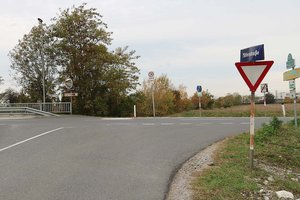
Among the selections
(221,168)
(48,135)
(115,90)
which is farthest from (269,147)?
(115,90)

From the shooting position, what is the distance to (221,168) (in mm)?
8008

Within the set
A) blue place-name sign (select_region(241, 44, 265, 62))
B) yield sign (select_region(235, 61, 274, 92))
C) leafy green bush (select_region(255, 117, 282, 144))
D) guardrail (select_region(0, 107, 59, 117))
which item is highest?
blue place-name sign (select_region(241, 44, 265, 62))

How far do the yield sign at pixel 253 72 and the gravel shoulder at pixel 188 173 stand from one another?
2.15 m

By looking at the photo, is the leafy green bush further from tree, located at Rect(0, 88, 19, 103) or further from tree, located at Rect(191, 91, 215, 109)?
tree, located at Rect(191, 91, 215, 109)

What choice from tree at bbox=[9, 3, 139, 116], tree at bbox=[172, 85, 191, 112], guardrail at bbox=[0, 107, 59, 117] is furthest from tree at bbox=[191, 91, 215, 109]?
guardrail at bbox=[0, 107, 59, 117]

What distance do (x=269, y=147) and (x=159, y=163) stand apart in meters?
4.27

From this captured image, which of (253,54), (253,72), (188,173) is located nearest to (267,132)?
(253,72)

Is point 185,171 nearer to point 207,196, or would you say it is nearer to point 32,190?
point 207,196

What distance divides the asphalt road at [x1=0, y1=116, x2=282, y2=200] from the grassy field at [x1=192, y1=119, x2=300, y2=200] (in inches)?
32.7

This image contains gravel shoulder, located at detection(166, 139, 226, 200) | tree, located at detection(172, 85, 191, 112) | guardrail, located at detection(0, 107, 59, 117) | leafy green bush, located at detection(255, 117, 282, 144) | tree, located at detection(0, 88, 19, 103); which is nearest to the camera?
gravel shoulder, located at detection(166, 139, 226, 200)

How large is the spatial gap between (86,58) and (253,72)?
28662 millimetres

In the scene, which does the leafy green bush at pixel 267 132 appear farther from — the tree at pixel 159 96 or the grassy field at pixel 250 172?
the tree at pixel 159 96

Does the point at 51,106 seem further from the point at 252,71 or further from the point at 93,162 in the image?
the point at 252,71

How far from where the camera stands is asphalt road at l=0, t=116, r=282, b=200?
642 centimetres
